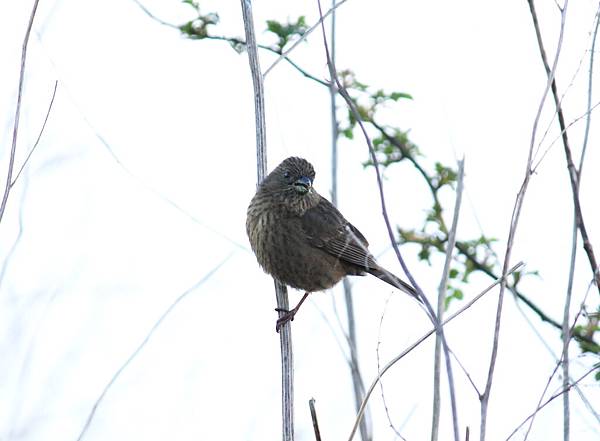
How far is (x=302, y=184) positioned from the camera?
5.21 meters

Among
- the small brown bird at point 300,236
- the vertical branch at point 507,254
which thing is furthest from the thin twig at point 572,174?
the small brown bird at point 300,236

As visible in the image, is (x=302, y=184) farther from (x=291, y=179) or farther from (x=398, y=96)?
(x=398, y=96)

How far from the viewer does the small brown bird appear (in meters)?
5.16

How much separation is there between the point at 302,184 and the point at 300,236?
360 millimetres

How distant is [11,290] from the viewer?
4.10 m

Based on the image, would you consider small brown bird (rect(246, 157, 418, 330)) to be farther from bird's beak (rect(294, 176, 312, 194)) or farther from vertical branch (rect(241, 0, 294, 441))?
vertical branch (rect(241, 0, 294, 441))

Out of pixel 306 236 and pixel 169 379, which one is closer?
pixel 169 379

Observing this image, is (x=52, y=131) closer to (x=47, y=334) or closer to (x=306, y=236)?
(x=47, y=334)

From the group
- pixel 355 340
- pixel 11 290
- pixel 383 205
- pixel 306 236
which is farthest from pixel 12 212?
pixel 383 205

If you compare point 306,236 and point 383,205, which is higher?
point 306,236

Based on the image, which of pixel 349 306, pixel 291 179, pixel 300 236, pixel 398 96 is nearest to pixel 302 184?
pixel 291 179

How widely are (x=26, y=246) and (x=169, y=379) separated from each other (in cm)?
118

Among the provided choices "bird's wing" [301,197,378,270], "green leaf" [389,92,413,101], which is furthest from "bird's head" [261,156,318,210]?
"green leaf" [389,92,413,101]

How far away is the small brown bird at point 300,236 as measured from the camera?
516cm
